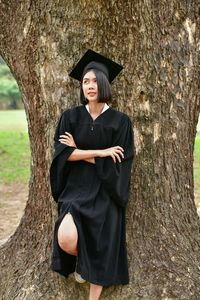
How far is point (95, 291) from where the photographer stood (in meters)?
3.50

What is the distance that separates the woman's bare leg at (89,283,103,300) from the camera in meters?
3.50

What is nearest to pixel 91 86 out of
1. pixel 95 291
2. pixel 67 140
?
pixel 67 140

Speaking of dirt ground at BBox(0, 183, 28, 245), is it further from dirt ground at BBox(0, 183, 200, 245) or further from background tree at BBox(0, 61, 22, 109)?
background tree at BBox(0, 61, 22, 109)

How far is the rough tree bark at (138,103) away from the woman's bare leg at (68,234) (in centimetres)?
54

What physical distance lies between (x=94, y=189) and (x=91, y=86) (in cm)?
83

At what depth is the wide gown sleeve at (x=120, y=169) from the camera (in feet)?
10.9

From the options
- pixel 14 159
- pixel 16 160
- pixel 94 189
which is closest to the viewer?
pixel 94 189

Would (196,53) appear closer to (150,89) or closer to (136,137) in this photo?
(150,89)

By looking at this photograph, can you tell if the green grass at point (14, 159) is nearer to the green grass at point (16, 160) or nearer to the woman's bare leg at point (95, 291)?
the green grass at point (16, 160)

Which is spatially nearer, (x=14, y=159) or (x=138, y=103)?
(x=138, y=103)

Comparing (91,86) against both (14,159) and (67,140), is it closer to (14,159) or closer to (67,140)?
(67,140)

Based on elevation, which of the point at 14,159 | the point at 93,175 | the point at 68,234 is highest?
the point at 93,175

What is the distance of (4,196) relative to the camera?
8.54 m

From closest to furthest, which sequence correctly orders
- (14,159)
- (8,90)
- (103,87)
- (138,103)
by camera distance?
(103,87) < (138,103) < (14,159) < (8,90)
